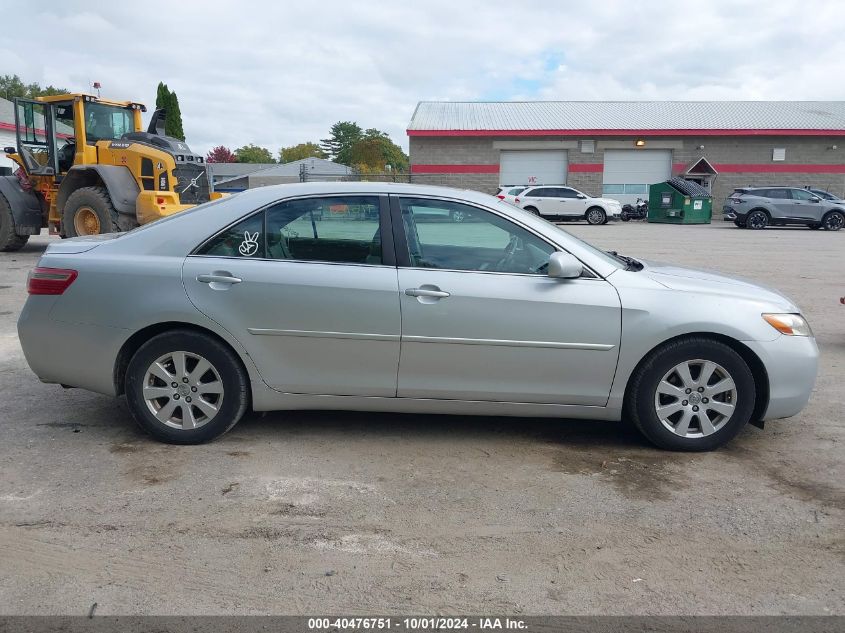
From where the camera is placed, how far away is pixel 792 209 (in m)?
27.7

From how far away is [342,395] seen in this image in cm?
443

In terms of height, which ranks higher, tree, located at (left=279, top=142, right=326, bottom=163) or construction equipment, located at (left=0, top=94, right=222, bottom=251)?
tree, located at (left=279, top=142, right=326, bottom=163)

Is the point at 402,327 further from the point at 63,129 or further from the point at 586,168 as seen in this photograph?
the point at 586,168

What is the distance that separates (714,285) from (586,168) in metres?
34.3

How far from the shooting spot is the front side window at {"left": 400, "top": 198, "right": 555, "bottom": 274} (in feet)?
14.5

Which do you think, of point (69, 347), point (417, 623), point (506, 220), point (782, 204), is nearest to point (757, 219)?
point (782, 204)

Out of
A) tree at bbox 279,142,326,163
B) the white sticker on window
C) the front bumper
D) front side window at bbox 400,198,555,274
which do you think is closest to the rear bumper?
the white sticker on window

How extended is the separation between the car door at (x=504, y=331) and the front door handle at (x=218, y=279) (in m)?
1.00

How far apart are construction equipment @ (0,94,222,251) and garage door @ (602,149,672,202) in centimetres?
2729

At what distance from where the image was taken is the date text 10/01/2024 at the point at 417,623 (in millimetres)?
2703

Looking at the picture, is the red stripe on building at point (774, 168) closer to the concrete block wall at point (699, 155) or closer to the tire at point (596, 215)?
the concrete block wall at point (699, 155)

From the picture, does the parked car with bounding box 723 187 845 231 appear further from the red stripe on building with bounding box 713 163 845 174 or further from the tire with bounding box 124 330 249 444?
the tire with bounding box 124 330 249 444

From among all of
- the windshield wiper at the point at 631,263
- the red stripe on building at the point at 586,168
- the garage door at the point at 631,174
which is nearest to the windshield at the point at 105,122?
the windshield wiper at the point at 631,263

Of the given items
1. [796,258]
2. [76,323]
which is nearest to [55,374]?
[76,323]
